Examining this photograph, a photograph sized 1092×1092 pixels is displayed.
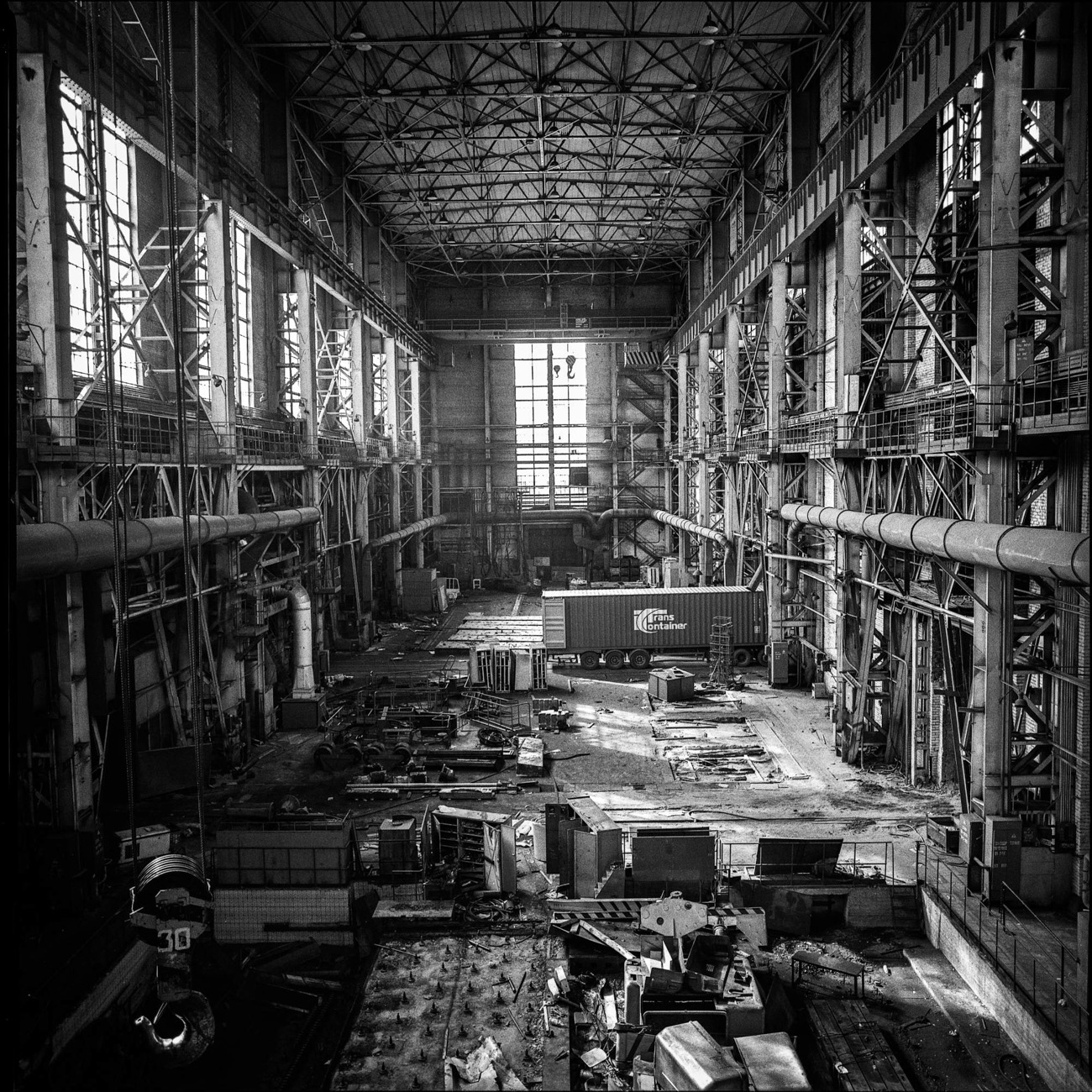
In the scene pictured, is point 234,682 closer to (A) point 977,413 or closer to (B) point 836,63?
(A) point 977,413

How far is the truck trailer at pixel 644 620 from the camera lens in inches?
1134

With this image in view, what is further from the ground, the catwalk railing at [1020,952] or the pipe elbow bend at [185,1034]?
the catwalk railing at [1020,952]

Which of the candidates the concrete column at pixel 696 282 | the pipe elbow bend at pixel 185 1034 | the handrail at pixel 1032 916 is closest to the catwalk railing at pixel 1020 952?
the handrail at pixel 1032 916

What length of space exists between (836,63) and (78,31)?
16.5 metres

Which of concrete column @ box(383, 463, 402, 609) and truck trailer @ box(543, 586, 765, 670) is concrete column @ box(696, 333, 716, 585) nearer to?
truck trailer @ box(543, 586, 765, 670)

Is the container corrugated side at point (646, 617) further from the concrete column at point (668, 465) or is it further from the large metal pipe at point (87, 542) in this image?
the concrete column at point (668, 465)

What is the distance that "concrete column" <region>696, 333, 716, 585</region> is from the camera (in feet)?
119

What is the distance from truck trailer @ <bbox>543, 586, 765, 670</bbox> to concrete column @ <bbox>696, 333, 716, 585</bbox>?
735 centimetres

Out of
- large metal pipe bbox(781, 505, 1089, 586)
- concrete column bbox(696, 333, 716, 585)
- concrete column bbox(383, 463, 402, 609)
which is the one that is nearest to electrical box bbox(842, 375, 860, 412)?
large metal pipe bbox(781, 505, 1089, 586)

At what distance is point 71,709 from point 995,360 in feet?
44.0

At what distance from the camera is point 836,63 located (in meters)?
23.0

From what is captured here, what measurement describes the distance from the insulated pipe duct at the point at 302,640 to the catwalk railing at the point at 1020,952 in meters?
14.4

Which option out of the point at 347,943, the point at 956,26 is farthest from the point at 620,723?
the point at 956,26

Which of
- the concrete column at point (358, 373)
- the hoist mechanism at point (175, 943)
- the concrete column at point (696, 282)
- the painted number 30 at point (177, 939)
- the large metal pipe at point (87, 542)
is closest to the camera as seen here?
the hoist mechanism at point (175, 943)
